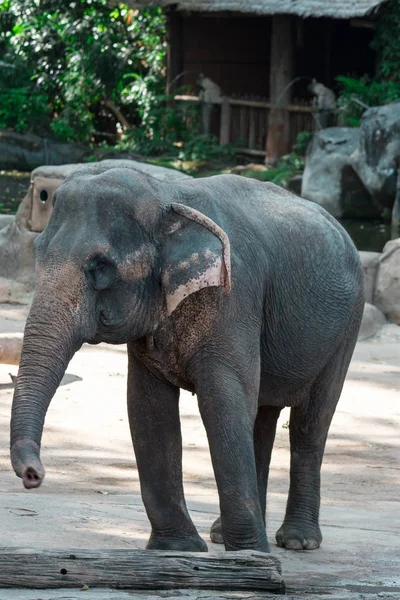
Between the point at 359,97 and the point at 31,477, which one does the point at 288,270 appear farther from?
the point at 359,97

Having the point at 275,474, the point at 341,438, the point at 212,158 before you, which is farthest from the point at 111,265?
the point at 212,158

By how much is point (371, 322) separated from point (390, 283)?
55cm

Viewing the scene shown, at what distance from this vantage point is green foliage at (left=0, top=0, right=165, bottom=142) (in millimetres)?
23938

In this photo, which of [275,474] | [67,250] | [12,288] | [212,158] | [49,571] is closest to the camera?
[49,571]

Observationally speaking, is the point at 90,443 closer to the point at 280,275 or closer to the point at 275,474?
the point at 275,474

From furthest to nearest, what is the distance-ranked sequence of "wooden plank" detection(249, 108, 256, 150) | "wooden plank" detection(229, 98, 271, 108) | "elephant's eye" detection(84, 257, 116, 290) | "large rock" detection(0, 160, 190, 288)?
1. "wooden plank" detection(249, 108, 256, 150)
2. "wooden plank" detection(229, 98, 271, 108)
3. "large rock" detection(0, 160, 190, 288)
4. "elephant's eye" detection(84, 257, 116, 290)

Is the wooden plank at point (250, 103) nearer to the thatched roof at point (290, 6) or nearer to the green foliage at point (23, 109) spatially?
the thatched roof at point (290, 6)

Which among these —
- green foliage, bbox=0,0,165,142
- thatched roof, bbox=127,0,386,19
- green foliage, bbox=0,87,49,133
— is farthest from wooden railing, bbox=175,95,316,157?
green foliage, bbox=0,87,49,133

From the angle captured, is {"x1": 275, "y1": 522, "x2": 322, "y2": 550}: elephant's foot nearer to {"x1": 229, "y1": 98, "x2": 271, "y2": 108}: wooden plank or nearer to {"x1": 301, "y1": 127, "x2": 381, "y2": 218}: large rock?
{"x1": 301, "y1": 127, "x2": 381, "y2": 218}: large rock

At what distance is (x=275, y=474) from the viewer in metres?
7.05

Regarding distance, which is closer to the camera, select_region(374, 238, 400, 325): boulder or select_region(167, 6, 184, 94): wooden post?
select_region(374, 238, 400, 325): boulder

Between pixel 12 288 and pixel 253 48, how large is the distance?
494 inches

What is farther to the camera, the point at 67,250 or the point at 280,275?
the point at 280,275

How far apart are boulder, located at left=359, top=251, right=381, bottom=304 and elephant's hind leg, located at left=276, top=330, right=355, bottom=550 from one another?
6417 millimetres
